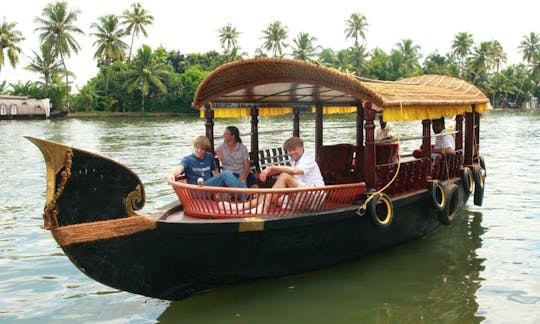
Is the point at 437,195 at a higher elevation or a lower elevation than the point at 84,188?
lower

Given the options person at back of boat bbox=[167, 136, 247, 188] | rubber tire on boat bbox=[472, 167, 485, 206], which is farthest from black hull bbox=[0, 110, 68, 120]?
person at back of boat bbox=[167, 136, 247, 188]

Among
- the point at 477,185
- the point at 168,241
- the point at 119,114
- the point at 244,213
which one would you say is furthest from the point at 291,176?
the point at 119,114

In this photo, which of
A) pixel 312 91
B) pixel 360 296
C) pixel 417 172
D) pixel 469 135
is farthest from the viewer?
pixel 469 135

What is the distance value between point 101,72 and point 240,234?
49073 mm

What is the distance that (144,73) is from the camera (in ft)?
151

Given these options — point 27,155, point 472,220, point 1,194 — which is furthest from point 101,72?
point 472,220

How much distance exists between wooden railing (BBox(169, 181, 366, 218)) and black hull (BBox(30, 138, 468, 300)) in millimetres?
136

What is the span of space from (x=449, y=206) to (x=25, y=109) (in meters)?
44.3

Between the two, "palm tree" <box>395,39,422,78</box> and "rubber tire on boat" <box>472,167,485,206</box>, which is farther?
"palm tree" <box>395,39,422,78</box>

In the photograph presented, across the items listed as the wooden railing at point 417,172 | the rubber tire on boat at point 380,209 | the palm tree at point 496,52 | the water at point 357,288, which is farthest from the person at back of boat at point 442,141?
the palm tree at point 496,52

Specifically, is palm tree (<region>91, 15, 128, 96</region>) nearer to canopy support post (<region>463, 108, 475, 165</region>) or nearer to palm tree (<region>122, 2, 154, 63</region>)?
palm tree (<region>122, 2, 154, 63</region>)

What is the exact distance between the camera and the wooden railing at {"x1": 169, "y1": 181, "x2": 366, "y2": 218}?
4.61m

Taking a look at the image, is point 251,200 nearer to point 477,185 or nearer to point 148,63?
point 477,185

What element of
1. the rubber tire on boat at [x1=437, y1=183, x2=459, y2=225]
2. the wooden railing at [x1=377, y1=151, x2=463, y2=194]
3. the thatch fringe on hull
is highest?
the wooden railing at [x1=377, y1=151, x2=463, y2=194]
